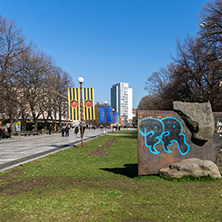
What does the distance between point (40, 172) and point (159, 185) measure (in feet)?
14.4

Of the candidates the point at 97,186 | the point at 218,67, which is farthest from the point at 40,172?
the point at 218,67

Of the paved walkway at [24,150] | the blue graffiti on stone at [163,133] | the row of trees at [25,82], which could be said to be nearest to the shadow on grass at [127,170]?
the blue graffiti on stone at [163,133]

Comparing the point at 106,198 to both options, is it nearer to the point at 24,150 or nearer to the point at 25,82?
the point at 24,150

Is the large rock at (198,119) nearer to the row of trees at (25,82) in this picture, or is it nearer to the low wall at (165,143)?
the low wall at (165,143)

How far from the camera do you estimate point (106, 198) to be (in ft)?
18.5

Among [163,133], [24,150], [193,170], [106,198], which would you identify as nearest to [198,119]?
[163,133]

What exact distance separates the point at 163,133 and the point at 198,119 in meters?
1.12

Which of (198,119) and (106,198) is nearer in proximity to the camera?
(106,198)

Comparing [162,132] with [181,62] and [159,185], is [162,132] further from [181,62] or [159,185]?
[181,62]

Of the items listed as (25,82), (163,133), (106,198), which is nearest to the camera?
(106,198)

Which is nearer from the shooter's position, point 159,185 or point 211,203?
point 211,203

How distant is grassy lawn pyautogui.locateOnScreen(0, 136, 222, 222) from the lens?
462 centimetres

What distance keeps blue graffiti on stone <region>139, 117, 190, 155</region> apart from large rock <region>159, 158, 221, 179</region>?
55 cm

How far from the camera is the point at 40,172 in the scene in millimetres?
8875
